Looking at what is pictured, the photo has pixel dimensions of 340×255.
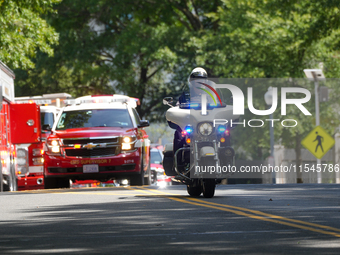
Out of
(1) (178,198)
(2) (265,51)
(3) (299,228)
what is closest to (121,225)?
(3) (299,228)

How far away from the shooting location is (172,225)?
8.36m

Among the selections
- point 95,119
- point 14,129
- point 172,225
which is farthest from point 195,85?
point 14,129

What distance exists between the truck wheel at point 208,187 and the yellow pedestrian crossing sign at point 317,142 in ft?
51.2

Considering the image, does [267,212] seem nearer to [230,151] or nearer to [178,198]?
[230,151]

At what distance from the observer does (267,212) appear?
31.9ft

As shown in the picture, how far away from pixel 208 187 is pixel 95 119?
6.12 meters

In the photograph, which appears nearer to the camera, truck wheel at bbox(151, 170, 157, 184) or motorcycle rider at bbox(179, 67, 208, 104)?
motorcycle rider at bbox(179, 67, 208, 104)

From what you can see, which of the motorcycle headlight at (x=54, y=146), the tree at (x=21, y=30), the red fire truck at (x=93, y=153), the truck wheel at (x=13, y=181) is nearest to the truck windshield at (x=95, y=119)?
the red fire truck at (x=93, y=153)

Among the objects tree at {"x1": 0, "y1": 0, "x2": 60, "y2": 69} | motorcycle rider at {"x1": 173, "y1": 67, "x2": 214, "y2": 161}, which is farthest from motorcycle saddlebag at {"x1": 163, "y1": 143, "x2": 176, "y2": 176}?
tree at {"x1": 0, "y1": 0, "x2": 60, "y2": 69}

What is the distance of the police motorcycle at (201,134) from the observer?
436 inches

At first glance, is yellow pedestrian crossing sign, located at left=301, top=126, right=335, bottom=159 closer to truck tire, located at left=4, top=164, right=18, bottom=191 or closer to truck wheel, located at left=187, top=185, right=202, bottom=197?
truck tire, located at left=4, top=164, right=18, bottom=191

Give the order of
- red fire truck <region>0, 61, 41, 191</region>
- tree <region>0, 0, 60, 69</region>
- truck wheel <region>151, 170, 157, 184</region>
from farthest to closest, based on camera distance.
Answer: truck wheel <region>151, 170, 157, 184</region>, tree <region>0, 0, 60, 69</region>, red fire truck <region>0, 61, 41, 191</region>

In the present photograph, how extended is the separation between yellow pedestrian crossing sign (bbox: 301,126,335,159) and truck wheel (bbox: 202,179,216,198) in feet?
51.2

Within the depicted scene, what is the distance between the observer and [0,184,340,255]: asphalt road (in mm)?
6688
